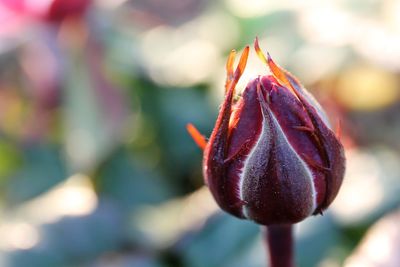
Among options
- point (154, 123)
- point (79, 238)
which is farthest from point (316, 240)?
point (154, 123)

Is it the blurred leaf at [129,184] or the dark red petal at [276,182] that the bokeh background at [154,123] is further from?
the dark red petal at [276,182]

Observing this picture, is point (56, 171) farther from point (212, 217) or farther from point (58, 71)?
point (212, 217)

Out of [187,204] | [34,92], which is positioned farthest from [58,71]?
[187,204]

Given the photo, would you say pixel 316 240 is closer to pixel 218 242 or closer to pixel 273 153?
pixel 218 242

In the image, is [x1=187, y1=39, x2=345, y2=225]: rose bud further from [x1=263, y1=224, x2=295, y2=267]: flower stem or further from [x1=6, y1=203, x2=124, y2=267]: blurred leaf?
[x1=6, y1=203, x2=124, y2=267]: blurred leaf

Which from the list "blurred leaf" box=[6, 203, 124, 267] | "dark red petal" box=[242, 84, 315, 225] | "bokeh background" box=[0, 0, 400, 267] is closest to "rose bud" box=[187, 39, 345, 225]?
"dark red petal" box=[242, 84, 315, 225]

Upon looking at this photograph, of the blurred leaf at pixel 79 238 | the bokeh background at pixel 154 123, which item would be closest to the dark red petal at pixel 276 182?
the bokeh background at pixel 154 123
